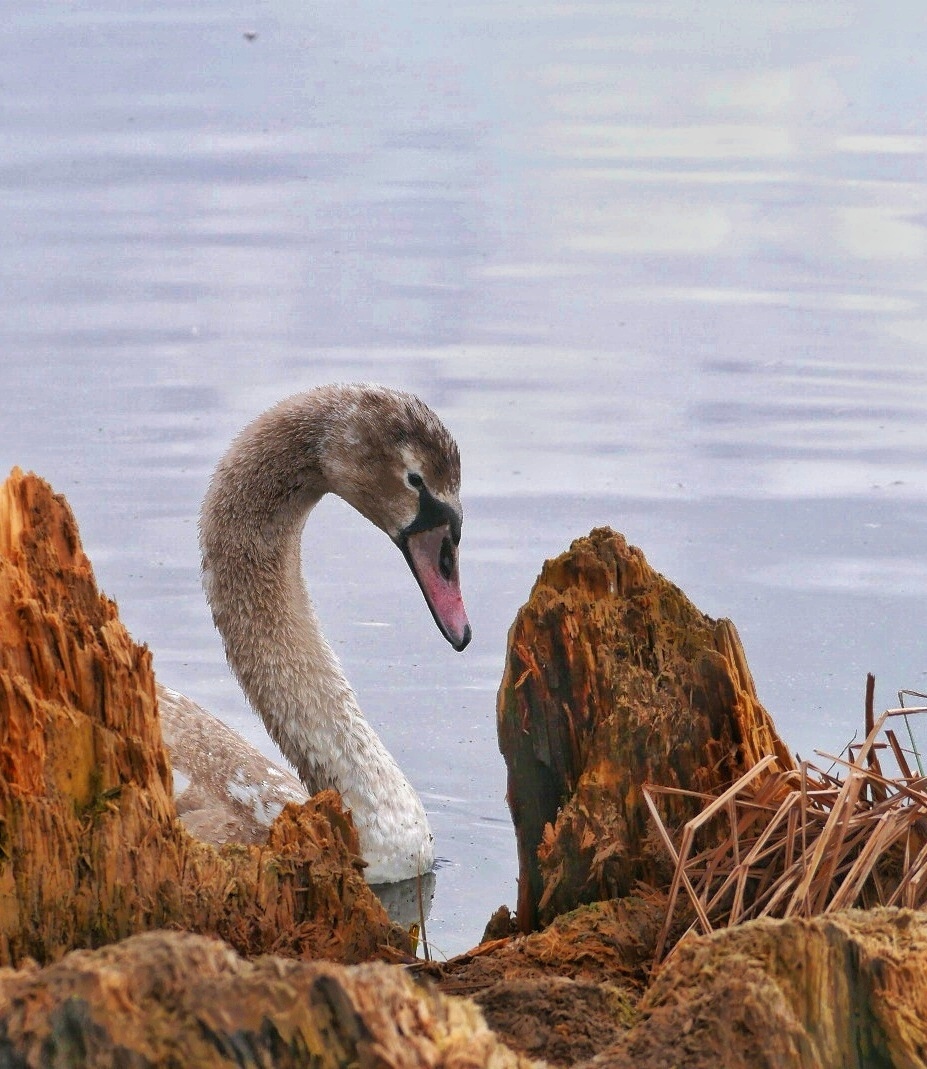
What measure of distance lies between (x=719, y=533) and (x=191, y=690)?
2386 millimetres

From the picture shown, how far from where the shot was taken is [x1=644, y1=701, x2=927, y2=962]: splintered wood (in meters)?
2.90

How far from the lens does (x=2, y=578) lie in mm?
2918

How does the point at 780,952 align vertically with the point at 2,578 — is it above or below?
below

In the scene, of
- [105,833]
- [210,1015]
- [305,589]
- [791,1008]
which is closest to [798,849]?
[791,1008]

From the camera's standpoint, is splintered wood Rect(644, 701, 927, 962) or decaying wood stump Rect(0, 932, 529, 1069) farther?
splintered wood Rect(644, 701, 927, 962)

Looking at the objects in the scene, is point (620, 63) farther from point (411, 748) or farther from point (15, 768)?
point (15, 768)

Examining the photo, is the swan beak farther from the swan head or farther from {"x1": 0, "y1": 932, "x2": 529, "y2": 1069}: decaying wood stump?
{"x1": 0, "y1": 932, "x2": 529, "y2": 1069}: decaying wood stump

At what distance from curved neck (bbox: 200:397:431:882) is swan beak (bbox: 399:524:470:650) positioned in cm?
45

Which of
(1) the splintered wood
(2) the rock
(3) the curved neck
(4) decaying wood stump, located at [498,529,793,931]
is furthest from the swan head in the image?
(2) the rock

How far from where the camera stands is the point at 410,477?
6.35 metres

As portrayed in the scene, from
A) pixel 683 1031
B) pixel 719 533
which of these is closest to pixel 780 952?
pixel 683 1031

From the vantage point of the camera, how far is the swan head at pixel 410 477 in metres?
6.28

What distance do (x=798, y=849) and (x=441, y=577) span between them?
3.41 metres

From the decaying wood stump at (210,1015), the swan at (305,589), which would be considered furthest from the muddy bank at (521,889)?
the swan at (305,589)
